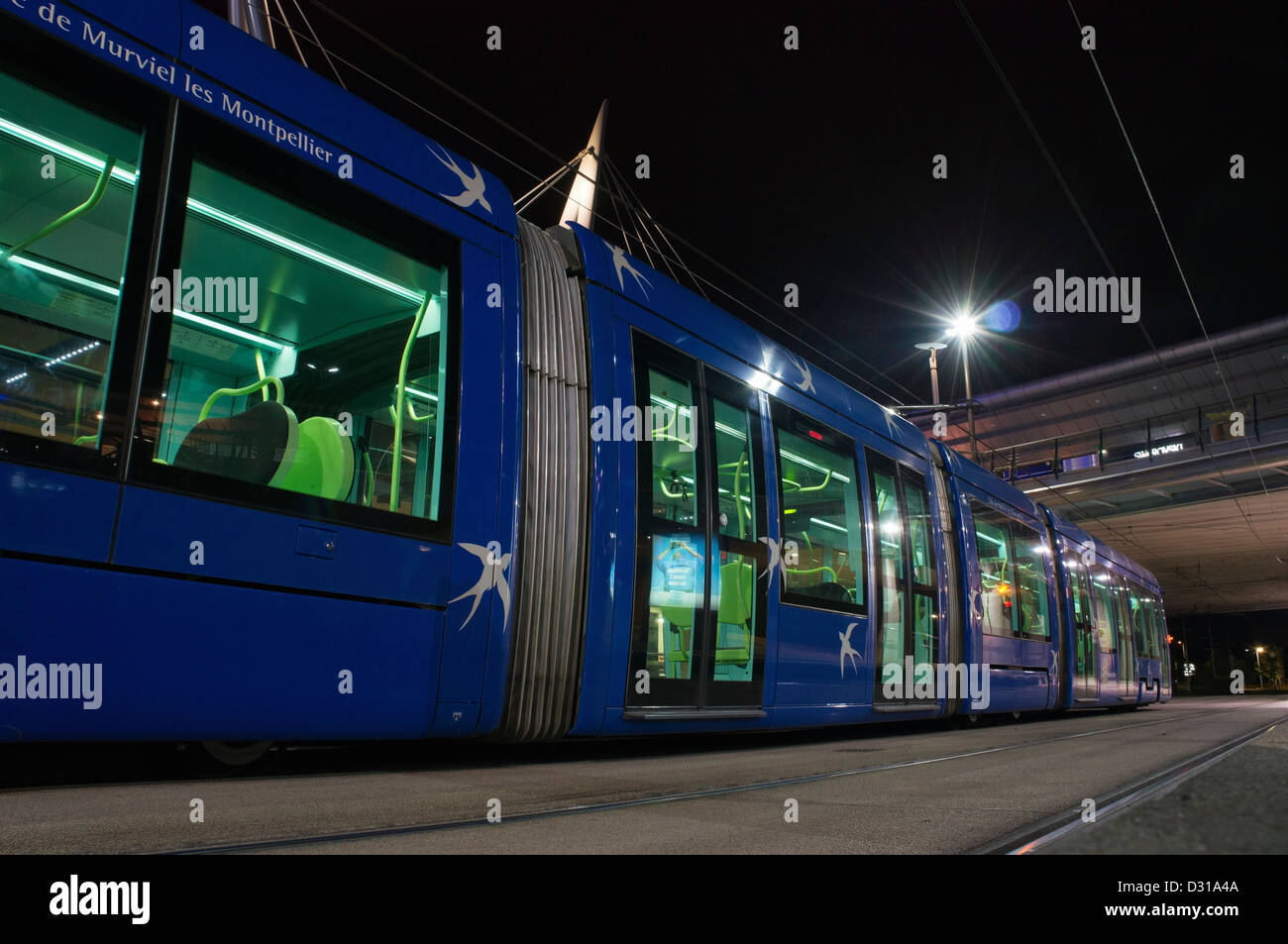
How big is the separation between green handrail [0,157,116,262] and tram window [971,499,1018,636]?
9.27 metres

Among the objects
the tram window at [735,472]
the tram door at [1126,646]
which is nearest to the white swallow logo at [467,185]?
the tram window at [735,472]

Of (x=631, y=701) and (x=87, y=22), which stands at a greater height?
(x=87, y=22)

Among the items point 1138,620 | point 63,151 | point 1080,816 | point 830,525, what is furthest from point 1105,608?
point 63,151

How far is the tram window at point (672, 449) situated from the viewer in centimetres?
523

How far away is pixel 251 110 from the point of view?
3.66 metres

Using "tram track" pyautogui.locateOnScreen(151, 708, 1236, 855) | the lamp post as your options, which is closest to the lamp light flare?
the lamp post

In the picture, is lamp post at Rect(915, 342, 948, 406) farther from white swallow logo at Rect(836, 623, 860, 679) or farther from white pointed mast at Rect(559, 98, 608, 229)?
white swallow logo at Rect(836, 623, 860, 679)

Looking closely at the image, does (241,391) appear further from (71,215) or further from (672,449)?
(672,449)

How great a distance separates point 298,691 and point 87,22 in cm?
263
